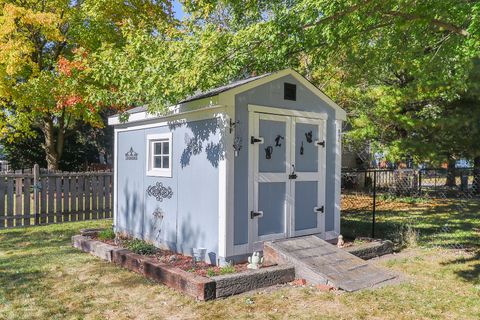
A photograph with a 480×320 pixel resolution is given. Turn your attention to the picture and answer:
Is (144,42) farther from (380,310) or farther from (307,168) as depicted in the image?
(380,310)

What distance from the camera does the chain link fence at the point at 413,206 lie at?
8094 millimetres

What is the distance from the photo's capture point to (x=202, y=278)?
4.63m

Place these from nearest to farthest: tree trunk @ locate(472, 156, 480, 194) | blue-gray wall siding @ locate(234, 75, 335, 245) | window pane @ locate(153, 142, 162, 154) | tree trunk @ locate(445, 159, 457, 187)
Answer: blue-gray wall siding @ locate(234, 75, 335, 245), window pane @ locate(153, 142, 162, 154), tree trunk @ locate(472, 156, 480, 194), tree trunk @ locate(445, 159, 457, 187)

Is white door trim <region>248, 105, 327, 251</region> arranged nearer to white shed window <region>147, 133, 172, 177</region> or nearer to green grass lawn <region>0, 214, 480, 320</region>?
green grass lawn <region>0, 214, 480, 320</region>

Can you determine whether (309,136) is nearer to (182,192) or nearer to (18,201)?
(182,192)

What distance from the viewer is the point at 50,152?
16.3m

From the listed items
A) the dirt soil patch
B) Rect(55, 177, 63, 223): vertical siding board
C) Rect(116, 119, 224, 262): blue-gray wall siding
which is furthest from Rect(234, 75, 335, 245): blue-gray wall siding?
Rect(55, 177, 63, 223): vertical siding board

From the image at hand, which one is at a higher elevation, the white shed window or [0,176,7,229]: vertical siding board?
the white shed window

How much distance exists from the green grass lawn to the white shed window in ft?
5.43

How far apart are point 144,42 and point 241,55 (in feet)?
5.62

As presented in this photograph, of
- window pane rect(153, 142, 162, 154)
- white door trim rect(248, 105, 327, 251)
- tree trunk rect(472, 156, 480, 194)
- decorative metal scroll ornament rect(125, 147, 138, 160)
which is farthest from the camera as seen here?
tree trunk rect(472, 156, 480, 194)

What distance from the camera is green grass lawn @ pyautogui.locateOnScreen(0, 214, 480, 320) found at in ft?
13.6

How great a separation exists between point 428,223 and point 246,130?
20.9 ft

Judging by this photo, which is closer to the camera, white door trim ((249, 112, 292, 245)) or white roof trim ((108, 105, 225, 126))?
white roof trim ((108, 105, 225, 126))
